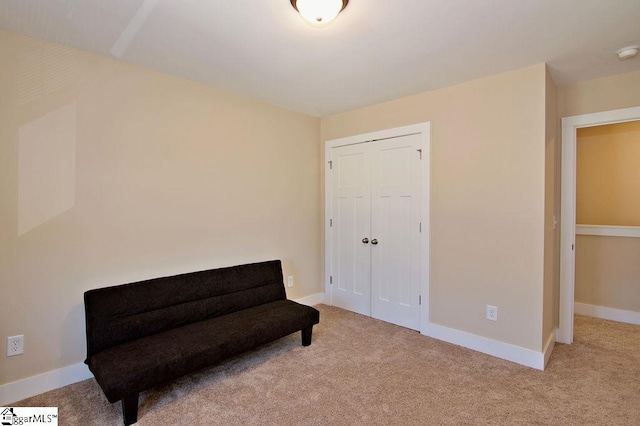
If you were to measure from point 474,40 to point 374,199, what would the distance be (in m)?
1.83

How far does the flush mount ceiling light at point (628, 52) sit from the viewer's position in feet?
7.20

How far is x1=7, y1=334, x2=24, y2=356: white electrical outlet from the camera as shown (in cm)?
203

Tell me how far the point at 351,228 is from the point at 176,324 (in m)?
2.15

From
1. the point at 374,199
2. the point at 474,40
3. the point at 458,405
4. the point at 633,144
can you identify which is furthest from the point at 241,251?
the point at 633,144

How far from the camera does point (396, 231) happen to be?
11.1 ft

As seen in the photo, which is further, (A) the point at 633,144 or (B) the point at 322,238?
(B) the point at 322,238

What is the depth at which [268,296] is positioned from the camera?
10.3 ft

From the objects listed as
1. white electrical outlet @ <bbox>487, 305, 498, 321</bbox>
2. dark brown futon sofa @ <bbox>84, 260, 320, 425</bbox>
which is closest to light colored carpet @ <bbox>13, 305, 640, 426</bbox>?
dark brown futon sofa @ <bbox>84, 260, 320, 425</bbox>

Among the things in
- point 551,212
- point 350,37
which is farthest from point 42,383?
point 551,212

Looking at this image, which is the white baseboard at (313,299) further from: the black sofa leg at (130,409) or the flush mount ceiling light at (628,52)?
the flush mount ceiling light at (628,52)

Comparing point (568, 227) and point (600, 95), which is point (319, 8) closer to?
point (600, 95)

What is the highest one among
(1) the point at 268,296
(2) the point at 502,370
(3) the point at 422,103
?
(3) the point at 422,103

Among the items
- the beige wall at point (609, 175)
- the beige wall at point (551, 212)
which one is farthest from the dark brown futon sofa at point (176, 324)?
the beige wall at point (609, 175)

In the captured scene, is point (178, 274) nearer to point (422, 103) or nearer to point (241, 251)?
point (241, 251)
